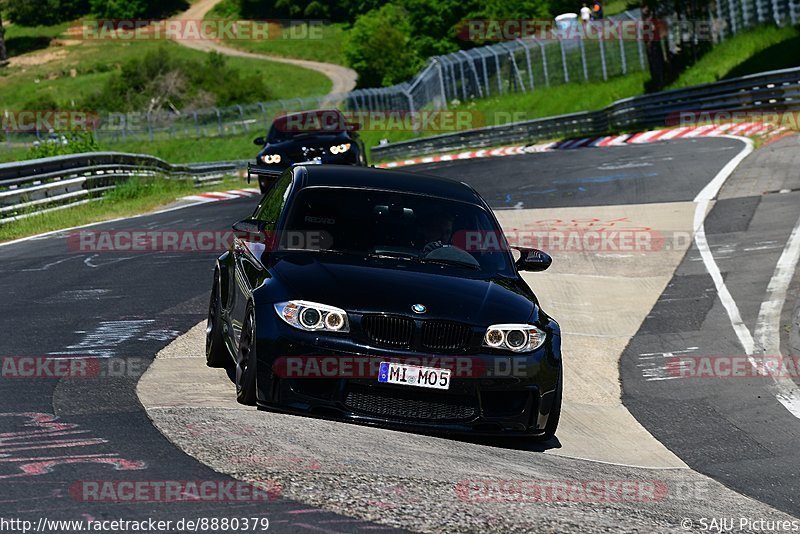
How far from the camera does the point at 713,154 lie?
25781mm

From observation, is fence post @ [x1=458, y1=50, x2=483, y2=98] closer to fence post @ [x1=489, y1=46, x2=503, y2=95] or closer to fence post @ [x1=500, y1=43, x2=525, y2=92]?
fence post @ [x1=489, y1=46, x2=503, y2=95]

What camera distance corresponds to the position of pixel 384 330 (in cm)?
716

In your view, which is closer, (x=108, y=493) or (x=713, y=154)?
(x=108, y=493)

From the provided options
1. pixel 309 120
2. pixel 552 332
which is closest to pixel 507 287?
pixel 552 332

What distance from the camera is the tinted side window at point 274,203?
8648mm

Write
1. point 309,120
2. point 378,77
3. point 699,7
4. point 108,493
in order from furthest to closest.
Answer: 1. point 378,77
2. point 699,7
3. point 309,120
4. point 108,493

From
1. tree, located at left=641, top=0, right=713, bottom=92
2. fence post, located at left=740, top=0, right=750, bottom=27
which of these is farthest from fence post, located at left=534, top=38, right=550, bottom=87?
fence post, located at left=740, top=0, right=750, bottom=27

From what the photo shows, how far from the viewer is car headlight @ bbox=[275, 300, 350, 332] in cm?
712

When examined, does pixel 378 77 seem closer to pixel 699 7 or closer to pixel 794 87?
pixel 699 7

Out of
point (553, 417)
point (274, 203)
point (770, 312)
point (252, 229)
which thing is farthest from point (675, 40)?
point (553, 417)

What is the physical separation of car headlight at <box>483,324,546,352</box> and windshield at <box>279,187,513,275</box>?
35.6 inches

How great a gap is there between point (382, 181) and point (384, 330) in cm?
185

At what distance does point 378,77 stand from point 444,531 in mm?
90471

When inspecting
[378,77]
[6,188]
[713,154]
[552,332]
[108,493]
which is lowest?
[378,77]
